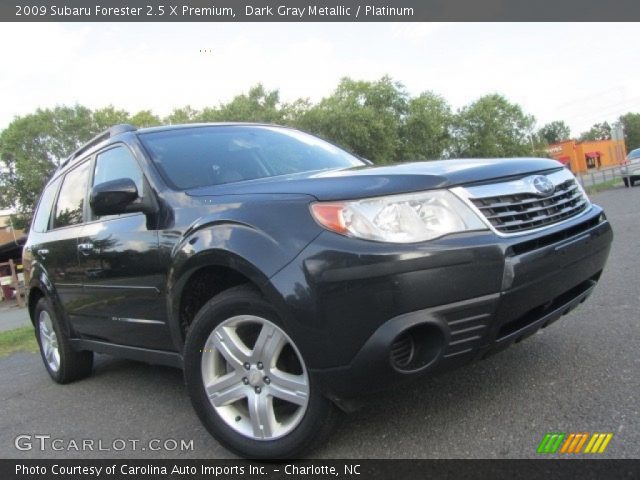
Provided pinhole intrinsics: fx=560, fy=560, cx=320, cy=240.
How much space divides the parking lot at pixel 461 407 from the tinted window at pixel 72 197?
4.34 ft

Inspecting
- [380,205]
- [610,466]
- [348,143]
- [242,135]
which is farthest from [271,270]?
[348,143]

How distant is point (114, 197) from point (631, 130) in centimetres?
13374

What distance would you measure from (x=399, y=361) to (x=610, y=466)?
87 centimetres

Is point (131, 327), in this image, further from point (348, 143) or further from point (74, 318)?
point (348, 143)

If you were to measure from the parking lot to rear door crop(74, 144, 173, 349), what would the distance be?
0.50 metres

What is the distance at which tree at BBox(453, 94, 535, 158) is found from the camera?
58.8 meters

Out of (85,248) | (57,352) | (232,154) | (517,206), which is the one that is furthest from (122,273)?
(517,206)

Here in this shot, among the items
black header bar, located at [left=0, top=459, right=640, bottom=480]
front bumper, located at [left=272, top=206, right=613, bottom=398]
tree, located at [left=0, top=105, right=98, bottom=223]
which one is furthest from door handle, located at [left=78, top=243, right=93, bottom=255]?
tree, located at [left=0, top=105, right=98, bottom=223]

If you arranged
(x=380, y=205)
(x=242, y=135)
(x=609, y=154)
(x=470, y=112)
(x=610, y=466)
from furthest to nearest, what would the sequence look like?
(x=609, y=154) < (x=470, y=112) < (x=242, y=135) < (x=380, y=205) < (x=610, y=466)

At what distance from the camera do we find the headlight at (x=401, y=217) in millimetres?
2203

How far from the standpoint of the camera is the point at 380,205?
2.25 m

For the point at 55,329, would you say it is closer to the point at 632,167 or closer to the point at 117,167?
the point at 117,167

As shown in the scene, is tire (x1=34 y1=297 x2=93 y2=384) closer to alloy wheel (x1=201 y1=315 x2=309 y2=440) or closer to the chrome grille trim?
alloy wheel (x1=201 y1=315 x2=309 y2=440)

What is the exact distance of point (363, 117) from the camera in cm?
4075
